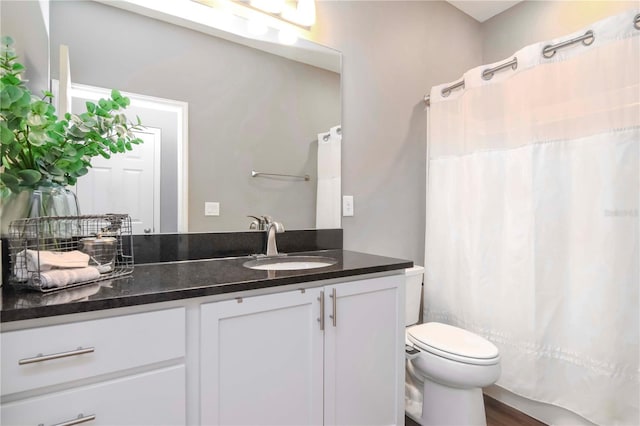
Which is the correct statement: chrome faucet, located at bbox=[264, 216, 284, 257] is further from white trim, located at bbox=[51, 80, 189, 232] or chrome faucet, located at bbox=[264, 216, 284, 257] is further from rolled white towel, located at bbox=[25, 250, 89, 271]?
rolled white towel, located at bbox=[25, 250, 89, 271]

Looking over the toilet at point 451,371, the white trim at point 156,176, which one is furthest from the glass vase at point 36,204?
the toilet at point 451,371

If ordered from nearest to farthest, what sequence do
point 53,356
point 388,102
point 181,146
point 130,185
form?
1. point 53,356
2. point 130,185
3. point 181,146
4. point 388,102

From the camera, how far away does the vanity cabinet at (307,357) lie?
38.9 inches

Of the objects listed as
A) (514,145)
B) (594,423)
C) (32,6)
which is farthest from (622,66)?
(32,6)

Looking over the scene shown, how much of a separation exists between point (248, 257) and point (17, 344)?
0.89 metres

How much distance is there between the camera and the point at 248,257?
1550 mm

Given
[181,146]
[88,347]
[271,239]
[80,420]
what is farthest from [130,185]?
[80,420]

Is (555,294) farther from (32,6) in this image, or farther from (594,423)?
(32,6)

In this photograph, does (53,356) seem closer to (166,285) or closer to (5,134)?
(166,285)

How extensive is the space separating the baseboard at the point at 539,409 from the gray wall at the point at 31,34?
8.38 ft

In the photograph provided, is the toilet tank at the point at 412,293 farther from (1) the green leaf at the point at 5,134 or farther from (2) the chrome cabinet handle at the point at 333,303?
(1) the green leaf at the point at 5,134

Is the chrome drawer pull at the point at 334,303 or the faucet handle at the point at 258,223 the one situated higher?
the faucet handle at the point at 258,223

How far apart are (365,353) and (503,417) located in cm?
110

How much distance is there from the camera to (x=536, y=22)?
2.22 metres
